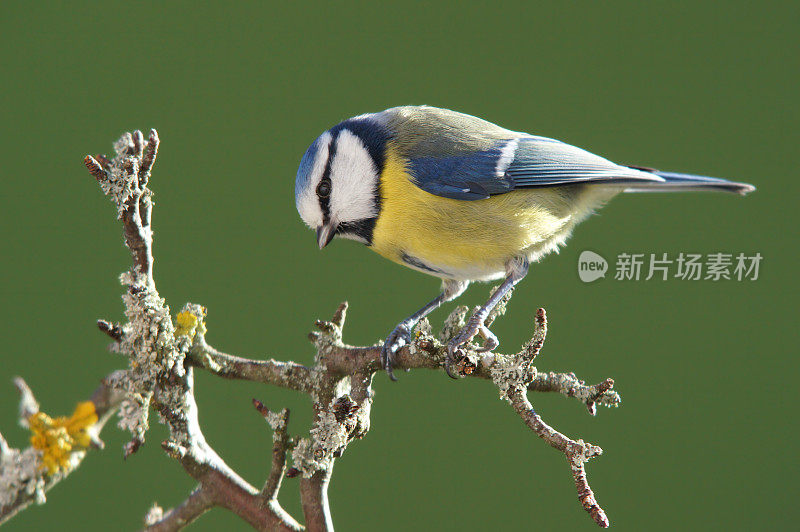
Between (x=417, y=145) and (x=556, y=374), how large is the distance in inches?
24.3

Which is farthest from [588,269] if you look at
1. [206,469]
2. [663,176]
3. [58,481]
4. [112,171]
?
[58,481]

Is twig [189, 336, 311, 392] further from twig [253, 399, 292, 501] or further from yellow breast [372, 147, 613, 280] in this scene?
yellow breast [372, 147, 613, 280]

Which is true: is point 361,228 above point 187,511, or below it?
above

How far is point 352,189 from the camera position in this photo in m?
1.33

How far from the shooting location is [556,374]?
3.13 ft

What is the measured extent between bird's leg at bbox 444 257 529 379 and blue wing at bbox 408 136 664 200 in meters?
0.17

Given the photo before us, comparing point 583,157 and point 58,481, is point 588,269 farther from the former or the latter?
point 58,481

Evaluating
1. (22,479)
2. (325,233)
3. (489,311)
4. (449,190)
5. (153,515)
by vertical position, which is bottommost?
(153,515)

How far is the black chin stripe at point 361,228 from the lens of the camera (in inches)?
52.4

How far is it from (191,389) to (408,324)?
500mm

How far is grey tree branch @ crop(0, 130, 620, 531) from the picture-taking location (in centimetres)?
107

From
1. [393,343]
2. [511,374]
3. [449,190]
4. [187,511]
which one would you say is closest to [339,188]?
[449,190]

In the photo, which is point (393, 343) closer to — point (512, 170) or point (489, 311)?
point (489, 311)

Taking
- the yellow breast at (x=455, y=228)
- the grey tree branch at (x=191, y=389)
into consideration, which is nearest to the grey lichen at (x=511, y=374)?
the grey tree branch at (x=191, y=389)
